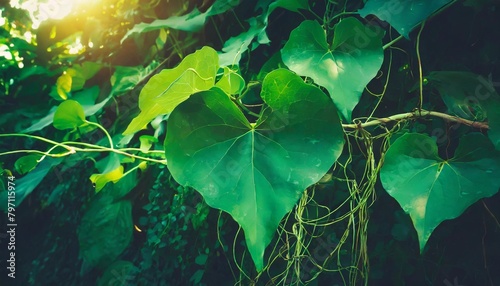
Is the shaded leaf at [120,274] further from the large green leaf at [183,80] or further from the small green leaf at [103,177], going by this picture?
the large green leaf at [183,80]

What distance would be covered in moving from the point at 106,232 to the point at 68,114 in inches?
15.4

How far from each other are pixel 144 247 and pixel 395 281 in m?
0.72

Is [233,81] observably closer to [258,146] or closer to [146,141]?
[258,146]

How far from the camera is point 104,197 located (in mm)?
1271

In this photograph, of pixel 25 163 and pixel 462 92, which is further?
pixel 25 163

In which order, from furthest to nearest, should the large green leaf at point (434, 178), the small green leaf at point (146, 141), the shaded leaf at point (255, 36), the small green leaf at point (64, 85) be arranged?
the small green leaf at point (64, 85) → the small green leaf at point (146, 141) → the shaded leaf at point (255, 36) → the large green leaf at point (434, 178)

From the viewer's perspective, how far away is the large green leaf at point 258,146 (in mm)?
584

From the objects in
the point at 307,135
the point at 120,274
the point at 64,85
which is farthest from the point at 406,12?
the point at 64,85

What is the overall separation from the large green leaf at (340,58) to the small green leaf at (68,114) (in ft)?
2.01

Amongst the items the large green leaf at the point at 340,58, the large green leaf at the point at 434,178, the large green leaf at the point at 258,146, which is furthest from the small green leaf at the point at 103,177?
the large green leaf at the point at 434,178

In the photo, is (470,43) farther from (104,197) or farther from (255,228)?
(104,197)

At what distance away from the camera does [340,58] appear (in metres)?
0.67

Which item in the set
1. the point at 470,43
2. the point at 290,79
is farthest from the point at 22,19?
the point at 470,43

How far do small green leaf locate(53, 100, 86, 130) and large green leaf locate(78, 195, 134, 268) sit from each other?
0.30 m
